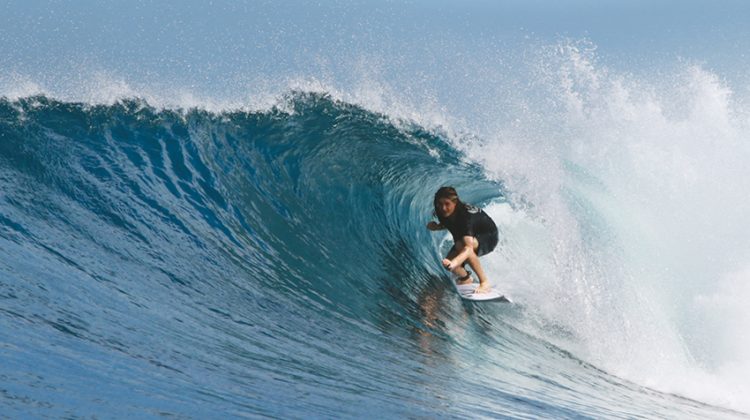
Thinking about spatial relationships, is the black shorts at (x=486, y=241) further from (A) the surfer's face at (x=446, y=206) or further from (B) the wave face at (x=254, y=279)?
(B) the wave face at (x=254, y=279)

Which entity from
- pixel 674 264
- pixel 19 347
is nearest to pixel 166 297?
pixel 19 347

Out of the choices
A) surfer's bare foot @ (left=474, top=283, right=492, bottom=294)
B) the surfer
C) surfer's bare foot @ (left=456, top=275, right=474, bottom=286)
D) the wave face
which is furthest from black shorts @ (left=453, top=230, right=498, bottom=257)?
the wave face

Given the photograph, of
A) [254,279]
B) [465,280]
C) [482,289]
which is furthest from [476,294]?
[254,279]

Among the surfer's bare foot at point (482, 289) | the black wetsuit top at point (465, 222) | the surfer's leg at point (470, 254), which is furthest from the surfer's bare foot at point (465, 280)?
the black wetsuit top at point (465, 222)

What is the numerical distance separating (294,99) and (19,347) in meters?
7.15

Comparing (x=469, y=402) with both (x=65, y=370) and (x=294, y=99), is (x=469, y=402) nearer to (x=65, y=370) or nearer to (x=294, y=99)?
(x=65, y=370)

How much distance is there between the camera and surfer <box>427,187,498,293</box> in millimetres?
7066

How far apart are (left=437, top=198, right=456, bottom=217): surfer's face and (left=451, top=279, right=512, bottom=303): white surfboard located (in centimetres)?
92

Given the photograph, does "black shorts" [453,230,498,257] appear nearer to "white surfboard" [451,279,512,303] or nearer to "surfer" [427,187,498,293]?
"surfer" [427,187,498,293]

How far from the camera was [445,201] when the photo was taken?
704 centimetres

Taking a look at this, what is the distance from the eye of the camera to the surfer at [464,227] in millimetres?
7066

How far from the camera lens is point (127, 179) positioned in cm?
769

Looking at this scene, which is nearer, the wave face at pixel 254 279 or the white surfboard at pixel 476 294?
the wave face at pixel 254 279

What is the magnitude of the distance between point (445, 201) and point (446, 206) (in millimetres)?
75
